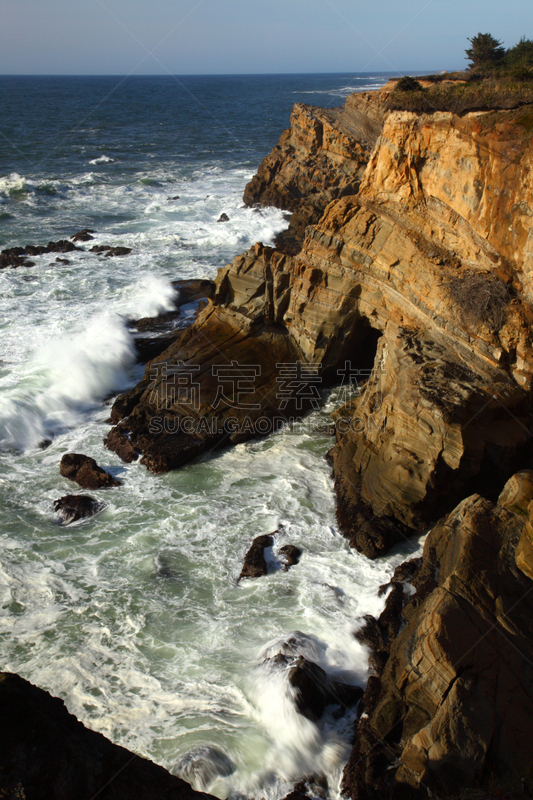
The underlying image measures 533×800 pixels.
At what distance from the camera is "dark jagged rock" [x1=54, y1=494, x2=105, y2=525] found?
12741mm

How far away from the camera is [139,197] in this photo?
132ft

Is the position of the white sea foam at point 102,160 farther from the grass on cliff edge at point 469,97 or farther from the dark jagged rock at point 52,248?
the grass on cliff edge at point 469,97

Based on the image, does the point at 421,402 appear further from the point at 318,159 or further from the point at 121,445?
the point at 318,159

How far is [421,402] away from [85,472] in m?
8.26

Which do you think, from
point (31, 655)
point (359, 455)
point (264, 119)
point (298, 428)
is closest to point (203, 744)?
point (31, 655)

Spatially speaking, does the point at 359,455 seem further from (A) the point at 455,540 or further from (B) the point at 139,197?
(B) the point at 139,197

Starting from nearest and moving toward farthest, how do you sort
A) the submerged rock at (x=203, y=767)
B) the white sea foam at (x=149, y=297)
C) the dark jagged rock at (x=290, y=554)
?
1. the submerged rock at (x=203, y=767)
2. the dark jagged rock at (x=290, y=554)
3. the white sea foam at (x=149, y=297)

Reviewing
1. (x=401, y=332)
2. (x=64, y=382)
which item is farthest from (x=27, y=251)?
(x=401, y=332)

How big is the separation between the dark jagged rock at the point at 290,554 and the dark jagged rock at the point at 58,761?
595 centimetres

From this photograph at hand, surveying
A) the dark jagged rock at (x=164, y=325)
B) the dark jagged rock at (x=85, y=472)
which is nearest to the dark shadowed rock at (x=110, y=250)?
the dark jagged rock at (x=164, y=325)

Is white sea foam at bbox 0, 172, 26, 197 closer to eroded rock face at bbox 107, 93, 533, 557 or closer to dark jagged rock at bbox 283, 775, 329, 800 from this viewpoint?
eroded rock face at bbox 107, 93, 533, 557

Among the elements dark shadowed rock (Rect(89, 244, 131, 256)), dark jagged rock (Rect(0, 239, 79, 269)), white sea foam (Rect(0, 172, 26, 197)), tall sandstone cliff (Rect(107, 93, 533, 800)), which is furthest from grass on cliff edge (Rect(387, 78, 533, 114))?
white sea foam (Rect(0, 172, 26, 197))

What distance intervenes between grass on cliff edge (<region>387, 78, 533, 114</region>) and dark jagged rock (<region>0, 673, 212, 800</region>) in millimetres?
13995

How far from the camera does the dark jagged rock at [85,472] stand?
13.7 m
